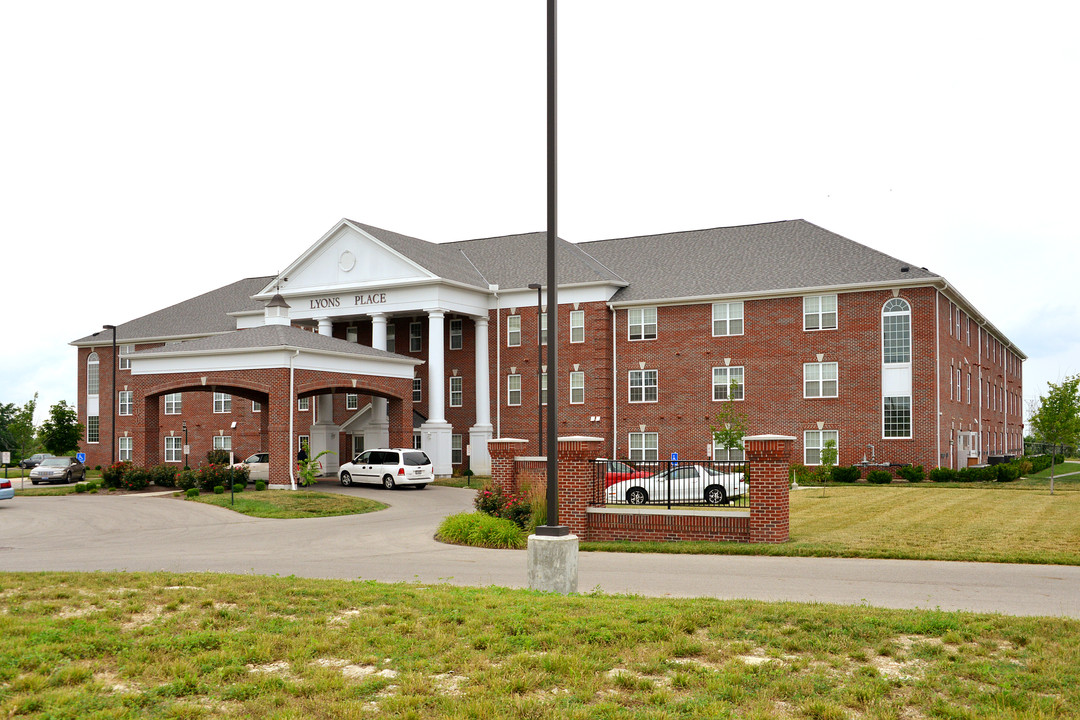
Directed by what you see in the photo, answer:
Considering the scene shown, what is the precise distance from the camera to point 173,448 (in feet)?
194

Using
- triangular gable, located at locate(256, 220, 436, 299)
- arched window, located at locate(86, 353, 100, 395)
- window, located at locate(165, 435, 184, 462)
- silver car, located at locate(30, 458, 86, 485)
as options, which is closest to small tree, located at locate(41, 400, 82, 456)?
arched window, located at locate(86, 353, 100, 395)

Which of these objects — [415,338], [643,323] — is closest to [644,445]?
[643,323]

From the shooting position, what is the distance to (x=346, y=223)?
4928cm

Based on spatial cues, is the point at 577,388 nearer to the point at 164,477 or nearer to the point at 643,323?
the point at 643,323

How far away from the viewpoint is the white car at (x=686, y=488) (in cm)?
1955

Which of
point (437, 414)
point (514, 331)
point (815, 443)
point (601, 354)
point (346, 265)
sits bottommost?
point (815, 443)

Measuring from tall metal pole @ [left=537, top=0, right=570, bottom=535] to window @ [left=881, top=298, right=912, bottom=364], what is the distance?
1271 inches

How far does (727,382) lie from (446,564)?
30.6 meters

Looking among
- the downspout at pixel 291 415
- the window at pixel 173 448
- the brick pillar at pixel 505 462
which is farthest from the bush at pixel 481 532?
the window at pixel 173 448

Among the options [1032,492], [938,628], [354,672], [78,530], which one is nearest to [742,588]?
[938,628]

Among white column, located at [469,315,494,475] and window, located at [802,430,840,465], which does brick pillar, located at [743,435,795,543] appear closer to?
window, located at [802,430,840,465]

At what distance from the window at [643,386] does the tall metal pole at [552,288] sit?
34519 mm

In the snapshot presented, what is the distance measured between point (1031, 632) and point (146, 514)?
81.5ft

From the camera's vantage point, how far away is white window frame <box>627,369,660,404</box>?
46094 mm
